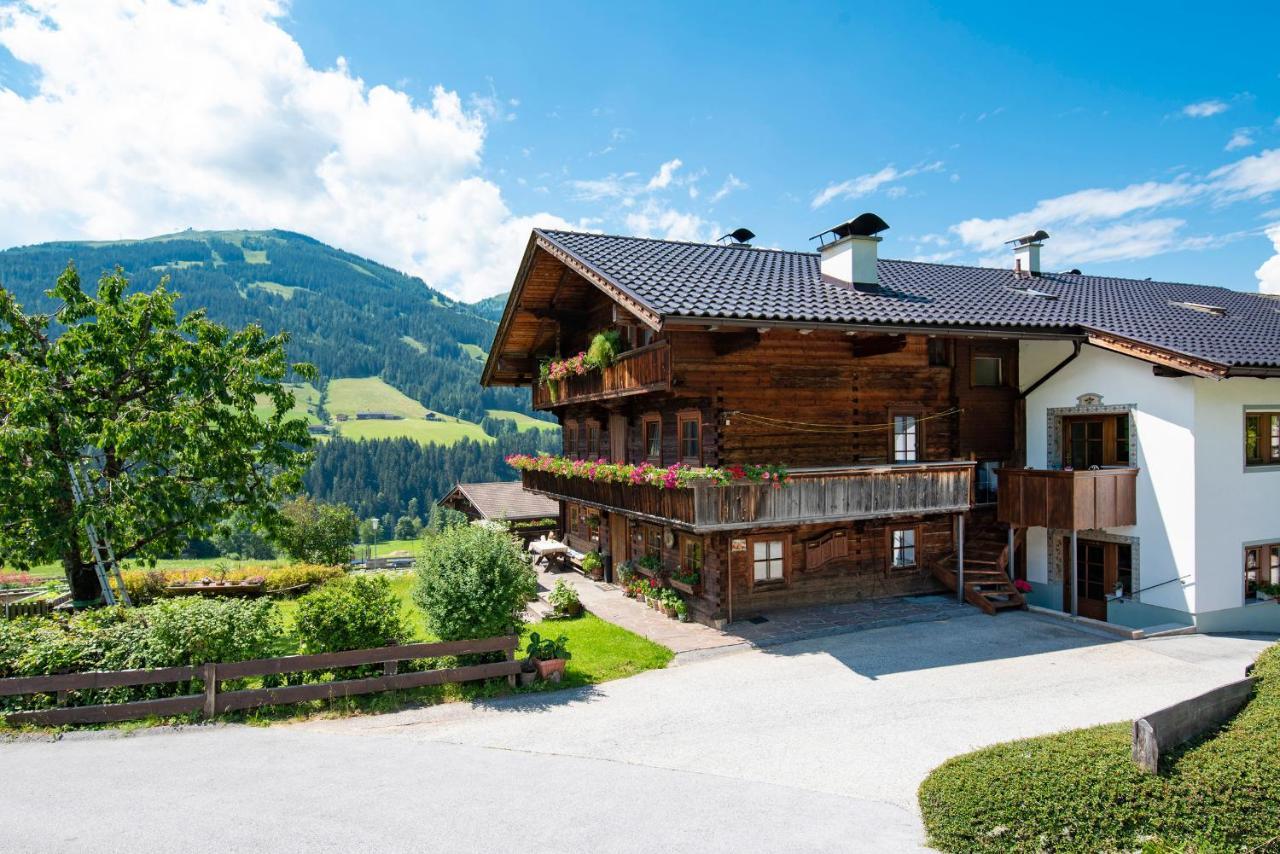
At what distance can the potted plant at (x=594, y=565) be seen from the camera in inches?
901

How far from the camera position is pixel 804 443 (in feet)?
57.1

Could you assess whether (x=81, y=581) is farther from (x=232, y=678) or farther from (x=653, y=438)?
(x=653, y=438)

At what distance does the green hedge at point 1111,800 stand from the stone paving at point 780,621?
23.9 feet

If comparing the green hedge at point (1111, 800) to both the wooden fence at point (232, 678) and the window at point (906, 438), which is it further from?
the window at point (906, 438)

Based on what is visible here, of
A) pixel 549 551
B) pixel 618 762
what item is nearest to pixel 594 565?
pixel 549 551

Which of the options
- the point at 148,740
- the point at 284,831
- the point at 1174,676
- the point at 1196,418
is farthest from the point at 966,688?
the point at 148,740

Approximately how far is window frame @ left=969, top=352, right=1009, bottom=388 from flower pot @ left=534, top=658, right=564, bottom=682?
13.0 meters

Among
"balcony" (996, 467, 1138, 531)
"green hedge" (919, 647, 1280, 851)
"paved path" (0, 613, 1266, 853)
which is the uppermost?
"balcony" (996, 467, 1138, 531)

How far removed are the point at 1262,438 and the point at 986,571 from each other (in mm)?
6579

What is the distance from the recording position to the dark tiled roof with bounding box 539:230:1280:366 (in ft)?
50.6

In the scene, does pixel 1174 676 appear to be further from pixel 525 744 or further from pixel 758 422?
pixel 525 744

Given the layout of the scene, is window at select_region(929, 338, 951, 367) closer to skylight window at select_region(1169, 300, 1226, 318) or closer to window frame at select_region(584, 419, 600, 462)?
skylight window at select_region(1169, 300, 1226, 318)

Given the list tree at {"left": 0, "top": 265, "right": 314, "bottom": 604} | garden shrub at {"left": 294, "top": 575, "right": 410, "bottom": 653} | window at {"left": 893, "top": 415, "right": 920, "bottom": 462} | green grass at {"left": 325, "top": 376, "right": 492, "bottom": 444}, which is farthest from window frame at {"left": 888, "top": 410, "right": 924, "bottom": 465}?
green grass at {"left": 325, "top": 376, "right": 492, "bottom": 444}

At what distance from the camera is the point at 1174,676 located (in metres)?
12.7
